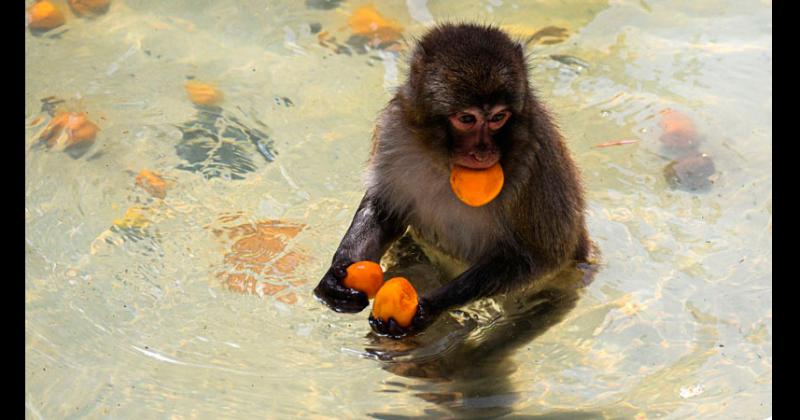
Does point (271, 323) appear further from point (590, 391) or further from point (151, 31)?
point (151, 31)

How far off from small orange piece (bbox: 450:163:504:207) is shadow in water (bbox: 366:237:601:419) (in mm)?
802

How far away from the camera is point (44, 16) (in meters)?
8.25

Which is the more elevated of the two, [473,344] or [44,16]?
[473,344]

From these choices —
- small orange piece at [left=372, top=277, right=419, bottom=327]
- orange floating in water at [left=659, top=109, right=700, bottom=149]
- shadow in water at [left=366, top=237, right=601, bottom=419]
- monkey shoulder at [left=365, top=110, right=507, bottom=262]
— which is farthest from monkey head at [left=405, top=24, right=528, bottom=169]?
orange floating in water at [left=659, top=109, right=700, bottom=149]

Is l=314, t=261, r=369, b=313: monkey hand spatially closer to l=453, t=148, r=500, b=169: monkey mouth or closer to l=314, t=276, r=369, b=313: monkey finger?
l=314, t=276, r=369, b=313: monkey finger

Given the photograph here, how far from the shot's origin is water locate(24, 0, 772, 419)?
5.20m

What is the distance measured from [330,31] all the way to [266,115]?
1.24 metres

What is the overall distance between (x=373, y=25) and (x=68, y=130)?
8.51 feet

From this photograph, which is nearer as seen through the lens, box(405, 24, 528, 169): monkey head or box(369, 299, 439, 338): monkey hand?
box(405, 24, 528, 169): monkey head

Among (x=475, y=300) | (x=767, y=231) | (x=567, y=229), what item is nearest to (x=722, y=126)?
(x=767, y=231)

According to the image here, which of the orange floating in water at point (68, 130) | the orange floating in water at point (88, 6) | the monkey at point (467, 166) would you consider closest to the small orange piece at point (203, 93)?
the orange floating in water at point (68, 130)

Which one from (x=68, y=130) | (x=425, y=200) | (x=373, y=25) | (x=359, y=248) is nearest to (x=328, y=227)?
(x=359, y=248)

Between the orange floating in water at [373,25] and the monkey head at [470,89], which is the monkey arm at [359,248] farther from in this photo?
the orange floating in water at [373,25]

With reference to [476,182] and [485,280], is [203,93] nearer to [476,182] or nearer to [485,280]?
[485,280]
